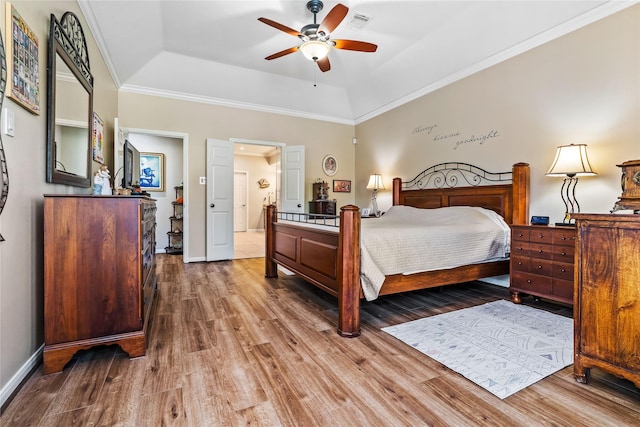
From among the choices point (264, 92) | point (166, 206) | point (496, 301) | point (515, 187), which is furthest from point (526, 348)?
point (166, 206)

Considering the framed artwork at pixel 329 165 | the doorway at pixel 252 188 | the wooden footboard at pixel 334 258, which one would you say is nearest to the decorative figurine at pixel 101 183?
the wooden footboard at pixel 334 258

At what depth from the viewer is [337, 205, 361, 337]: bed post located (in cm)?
220

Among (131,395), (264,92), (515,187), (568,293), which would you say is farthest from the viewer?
(264,92)

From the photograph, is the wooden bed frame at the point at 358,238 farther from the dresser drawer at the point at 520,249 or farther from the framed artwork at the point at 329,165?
the framed artwork at the point at 329,165

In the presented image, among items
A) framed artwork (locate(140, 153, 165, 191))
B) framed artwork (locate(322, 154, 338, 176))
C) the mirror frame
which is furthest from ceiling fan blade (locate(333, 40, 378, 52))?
framed artwork (locate(140, 153, 165, 191))

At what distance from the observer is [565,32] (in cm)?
301

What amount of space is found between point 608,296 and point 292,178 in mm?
4815

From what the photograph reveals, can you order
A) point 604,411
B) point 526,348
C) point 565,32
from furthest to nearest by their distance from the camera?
point 565,32, point 526,348, point 604,411

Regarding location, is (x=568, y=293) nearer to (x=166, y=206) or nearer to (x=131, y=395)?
(x=131, y=395)

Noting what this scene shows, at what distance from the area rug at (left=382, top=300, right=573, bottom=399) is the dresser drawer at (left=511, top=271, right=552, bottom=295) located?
0.59 ft

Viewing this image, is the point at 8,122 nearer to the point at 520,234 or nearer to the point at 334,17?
the point at 334,17

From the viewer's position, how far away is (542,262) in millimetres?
2738

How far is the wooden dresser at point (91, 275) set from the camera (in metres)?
1.70

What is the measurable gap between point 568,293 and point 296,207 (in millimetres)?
4238
